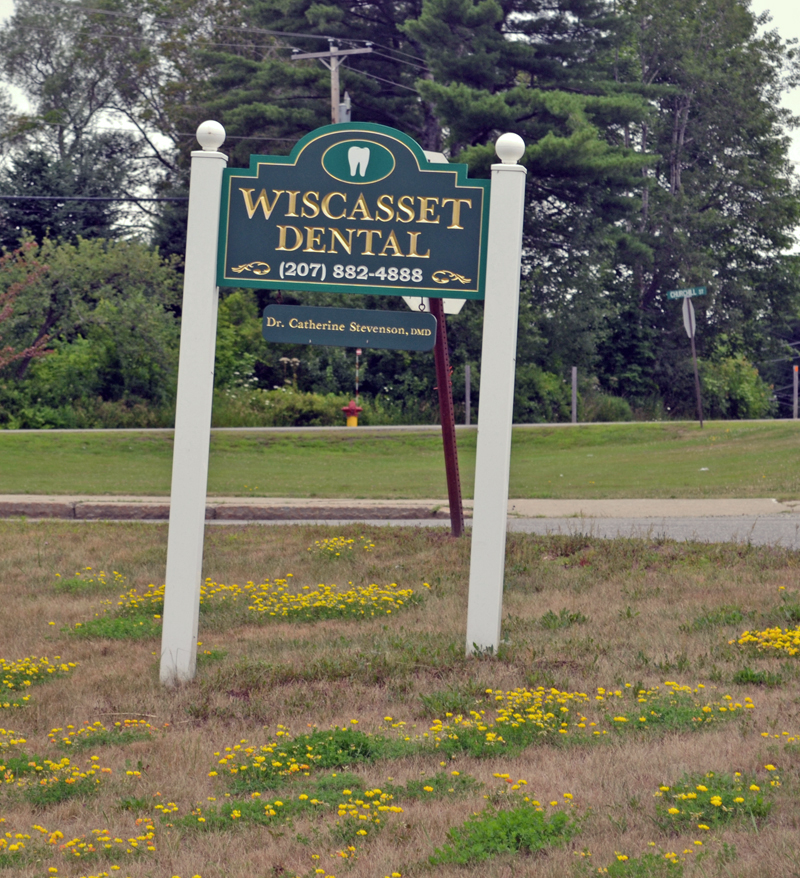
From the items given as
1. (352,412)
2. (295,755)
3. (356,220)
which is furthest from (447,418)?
(352,412)

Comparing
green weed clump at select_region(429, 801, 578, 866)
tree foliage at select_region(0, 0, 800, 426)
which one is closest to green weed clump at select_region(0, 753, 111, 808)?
green weed clump at select_region(429, 801, 578, 866)

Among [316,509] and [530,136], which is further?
[530,136]

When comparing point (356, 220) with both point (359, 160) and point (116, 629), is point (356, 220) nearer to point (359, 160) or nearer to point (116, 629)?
point (359, 160)

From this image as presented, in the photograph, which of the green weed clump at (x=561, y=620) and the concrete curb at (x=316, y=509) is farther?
the concrete curb at (x=316, y=509)

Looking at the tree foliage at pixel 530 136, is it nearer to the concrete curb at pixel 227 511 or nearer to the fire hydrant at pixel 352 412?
the fire hydrant at pixel 352 412

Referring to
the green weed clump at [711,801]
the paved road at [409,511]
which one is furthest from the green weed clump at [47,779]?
the paved road at [409,511]

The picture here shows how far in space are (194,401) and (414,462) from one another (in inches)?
538

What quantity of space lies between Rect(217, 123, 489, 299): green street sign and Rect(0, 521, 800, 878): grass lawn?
230cm

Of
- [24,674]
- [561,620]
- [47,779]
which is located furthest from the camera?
[561,620]

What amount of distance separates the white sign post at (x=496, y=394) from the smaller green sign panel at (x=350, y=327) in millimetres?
437

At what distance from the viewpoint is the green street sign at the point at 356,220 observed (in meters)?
6.47

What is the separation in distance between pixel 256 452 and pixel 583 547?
468 inches

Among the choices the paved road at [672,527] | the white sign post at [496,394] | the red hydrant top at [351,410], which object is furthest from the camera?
the red hydrant top at [351,410]

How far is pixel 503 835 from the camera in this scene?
3.71 meters
